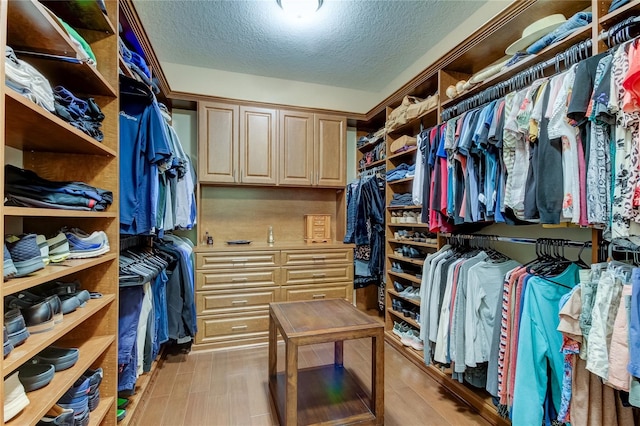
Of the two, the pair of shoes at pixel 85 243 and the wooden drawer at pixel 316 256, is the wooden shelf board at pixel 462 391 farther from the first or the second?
the pair of shoes at pixel 85 243

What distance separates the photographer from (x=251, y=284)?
2.82 metres

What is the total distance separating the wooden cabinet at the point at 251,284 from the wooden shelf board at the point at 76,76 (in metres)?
1.57

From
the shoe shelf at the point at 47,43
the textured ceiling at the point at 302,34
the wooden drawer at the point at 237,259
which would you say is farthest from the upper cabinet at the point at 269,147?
the shoe shelf at the point at 47,43

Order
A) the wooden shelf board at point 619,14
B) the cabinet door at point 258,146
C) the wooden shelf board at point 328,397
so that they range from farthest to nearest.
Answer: the cabinet door at point 258,146
the wooden shelf board at point 328,397
the wooden shelf board at point 619,14

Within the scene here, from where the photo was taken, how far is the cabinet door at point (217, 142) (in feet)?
9.50

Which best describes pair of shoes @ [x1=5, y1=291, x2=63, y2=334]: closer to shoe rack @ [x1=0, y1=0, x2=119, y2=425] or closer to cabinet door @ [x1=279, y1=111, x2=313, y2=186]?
shoe rack @ [x1=0, y1=0, x2=119, y2=425]

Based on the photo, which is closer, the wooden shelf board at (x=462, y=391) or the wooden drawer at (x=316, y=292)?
the wooden shelf board at (x=462, y=391)

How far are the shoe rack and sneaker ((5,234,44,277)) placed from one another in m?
0.03

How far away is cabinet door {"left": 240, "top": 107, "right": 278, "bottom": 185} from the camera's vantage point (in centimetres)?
303

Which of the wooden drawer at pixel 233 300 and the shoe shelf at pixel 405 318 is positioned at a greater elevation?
the wooden drawer at pixel 233 300

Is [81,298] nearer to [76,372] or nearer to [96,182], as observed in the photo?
[76,372]

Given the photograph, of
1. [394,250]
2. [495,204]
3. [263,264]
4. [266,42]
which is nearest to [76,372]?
[263,264]

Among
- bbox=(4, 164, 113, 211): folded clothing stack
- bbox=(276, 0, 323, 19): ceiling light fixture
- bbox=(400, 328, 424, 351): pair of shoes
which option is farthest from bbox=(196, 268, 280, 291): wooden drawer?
bbox=(276, 0, 323, 19): ceiling light fixture

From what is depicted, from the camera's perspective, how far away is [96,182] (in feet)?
4.66
